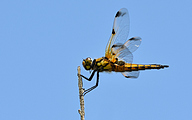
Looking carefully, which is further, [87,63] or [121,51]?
[121,51]

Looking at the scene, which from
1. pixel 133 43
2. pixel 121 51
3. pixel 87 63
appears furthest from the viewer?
pixel 133 43

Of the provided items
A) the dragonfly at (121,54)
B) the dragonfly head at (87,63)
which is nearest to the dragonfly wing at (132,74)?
the dragonfly at (121,54)

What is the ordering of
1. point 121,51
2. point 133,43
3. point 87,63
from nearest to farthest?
point 87,63 → point 121,51 → point 133,43

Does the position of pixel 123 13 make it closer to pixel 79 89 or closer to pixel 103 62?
pixel 103 62

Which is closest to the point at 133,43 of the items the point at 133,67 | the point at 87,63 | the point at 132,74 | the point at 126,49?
the point at 126,49

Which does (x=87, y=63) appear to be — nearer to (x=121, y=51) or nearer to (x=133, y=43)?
(x=121, y=51)

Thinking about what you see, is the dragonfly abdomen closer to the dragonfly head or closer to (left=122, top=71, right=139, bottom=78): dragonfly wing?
(left=122, top=71, right=139, bottom=78): dragonfly wing

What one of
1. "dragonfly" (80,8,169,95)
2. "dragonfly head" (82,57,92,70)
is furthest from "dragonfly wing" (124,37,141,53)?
"dragonfly head" (82,57,92,70)

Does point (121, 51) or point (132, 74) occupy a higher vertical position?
point (121, 51)
